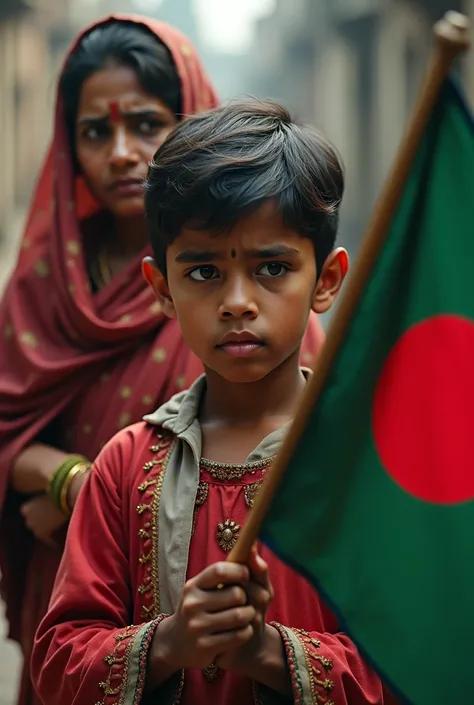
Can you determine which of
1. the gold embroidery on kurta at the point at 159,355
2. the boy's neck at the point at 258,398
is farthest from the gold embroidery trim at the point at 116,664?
the gold embroidery on kurta at the point at 159,355

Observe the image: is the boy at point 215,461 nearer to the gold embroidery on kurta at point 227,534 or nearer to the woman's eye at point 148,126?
the gold embroidery on kurta at point 227,534

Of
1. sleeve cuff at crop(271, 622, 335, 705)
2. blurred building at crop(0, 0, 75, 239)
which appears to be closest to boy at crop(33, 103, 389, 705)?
sleeve cuff at crop(271, 622, 335, 705)

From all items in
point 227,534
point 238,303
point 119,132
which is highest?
point 119,132

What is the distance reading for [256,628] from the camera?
7.13 feet

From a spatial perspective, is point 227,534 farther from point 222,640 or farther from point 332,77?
point 332,77

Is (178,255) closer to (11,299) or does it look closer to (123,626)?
(123,626)

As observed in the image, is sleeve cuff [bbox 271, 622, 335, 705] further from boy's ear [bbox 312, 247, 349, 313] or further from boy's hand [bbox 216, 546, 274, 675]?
boy's ear [bbox 312, 247, 349, 313]

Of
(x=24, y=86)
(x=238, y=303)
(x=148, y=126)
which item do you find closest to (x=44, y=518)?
(x=148, y=126)

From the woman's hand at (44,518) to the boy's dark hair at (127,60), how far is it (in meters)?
1.11

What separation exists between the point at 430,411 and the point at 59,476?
1.42 m

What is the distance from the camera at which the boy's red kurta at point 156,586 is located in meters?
2.29

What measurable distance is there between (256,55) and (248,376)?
54.2m

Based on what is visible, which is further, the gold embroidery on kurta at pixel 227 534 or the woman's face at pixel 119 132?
the woman's face at pixel 119 132

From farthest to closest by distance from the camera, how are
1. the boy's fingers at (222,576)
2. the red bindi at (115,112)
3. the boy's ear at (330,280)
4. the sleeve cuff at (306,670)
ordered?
the red bindi at (115,112), the boy's ear at (330,280), the sleeve cuff at (306,670), the boy's fingers at (222,576)
